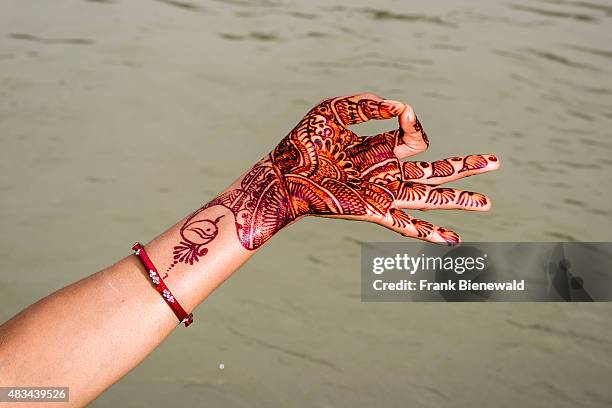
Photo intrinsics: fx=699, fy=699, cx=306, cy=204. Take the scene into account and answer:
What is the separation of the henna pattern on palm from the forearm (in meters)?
0.03

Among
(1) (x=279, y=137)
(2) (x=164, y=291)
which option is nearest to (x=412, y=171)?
(2) (x=164, y=291)

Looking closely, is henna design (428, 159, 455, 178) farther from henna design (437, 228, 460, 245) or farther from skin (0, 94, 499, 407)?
henna design (437, 228, 460, 245)

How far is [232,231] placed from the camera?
Result: 5.60 ft

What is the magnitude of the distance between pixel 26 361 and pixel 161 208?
71.7 inches

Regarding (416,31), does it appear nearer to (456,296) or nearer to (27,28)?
(456,296)

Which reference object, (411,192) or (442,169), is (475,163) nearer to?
(442,169)

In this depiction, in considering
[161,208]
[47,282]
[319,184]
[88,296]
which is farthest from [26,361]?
[161,208]

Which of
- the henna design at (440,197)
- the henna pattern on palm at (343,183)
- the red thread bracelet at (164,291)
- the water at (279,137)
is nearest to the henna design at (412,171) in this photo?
the henna pattern on palm at (343,183)

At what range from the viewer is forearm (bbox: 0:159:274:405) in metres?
1.50

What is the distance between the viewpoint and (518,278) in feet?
9.67

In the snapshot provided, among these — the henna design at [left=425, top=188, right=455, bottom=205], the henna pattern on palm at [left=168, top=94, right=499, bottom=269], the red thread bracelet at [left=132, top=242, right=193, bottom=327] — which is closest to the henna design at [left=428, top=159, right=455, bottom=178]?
the henna pattern on palm at [left=168, top=94, right=499, bottom=269]

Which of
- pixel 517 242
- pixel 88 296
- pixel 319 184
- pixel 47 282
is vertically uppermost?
pixel 319 184

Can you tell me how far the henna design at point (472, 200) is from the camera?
1.76 meters

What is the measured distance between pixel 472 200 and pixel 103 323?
94cm
